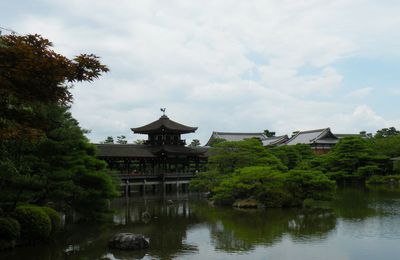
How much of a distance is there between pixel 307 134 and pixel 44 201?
6831 centimetres

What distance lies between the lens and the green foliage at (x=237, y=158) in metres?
36.8

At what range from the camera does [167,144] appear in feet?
162

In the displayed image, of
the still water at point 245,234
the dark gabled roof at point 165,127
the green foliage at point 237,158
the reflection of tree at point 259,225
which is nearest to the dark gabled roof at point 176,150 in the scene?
the dark gabled roof at point 165,127

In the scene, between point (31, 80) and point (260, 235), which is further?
point (260, 235)

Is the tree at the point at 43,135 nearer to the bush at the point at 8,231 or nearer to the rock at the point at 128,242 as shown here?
the bush at the point at 8,231

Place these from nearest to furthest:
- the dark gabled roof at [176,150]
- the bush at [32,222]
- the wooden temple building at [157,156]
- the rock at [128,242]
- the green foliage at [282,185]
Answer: the rock at [128,242] < the bush at [32,222] < the green foliage at [282,185] < the wooden temple building at [157,156] < the dark gabled roof at [176,150]

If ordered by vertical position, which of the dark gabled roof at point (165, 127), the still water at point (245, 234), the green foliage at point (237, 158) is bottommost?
the still water at point (245, 234)

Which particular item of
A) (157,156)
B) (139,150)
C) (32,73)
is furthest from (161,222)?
(157,156)

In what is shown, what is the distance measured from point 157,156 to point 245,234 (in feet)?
86.9

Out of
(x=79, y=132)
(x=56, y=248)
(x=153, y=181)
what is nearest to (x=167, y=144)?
(x=153, y=181)

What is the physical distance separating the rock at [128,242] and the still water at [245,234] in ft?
1.14

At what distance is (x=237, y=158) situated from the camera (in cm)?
3700

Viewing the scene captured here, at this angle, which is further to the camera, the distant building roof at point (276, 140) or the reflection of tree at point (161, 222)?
the distant building roof at point (276, 140)

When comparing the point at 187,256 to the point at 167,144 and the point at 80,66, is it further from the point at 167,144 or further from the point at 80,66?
the point at 167,144
